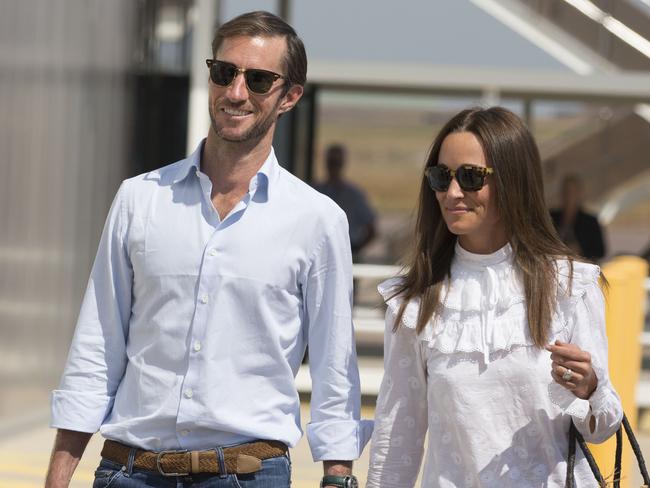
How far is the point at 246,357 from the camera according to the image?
2936 millimetres

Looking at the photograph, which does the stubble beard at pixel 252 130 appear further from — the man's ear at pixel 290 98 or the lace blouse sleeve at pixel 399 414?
the lace blouse sleeve at pixel 399 414

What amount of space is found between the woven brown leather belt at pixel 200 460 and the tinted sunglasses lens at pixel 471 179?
2.55ft

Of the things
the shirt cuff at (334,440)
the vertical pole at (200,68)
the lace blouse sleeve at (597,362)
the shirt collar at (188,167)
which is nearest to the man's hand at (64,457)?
the shirt cuff at (334,440)

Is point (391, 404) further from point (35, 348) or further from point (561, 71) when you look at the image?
point (561, 71)

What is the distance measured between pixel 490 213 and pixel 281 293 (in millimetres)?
565

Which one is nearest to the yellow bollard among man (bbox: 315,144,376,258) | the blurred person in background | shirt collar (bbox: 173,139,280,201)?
shirt collar (bbox: 173,139,280,201)

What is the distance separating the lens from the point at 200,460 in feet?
9.37

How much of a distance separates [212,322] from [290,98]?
0.61 m

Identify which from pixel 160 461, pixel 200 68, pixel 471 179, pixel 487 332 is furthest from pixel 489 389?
pixel 200 68

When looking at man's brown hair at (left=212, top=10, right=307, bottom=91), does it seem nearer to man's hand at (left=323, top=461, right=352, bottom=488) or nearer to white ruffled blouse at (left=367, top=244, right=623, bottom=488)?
white ruffled blouse at (left=367, top=244, right=623, bottom=488)

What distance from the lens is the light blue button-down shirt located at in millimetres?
2900

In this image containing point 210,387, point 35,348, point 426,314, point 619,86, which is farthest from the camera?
point 619,86

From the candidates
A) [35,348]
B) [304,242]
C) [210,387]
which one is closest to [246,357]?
[210,387]

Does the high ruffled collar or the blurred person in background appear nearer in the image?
the high ruffled collar
